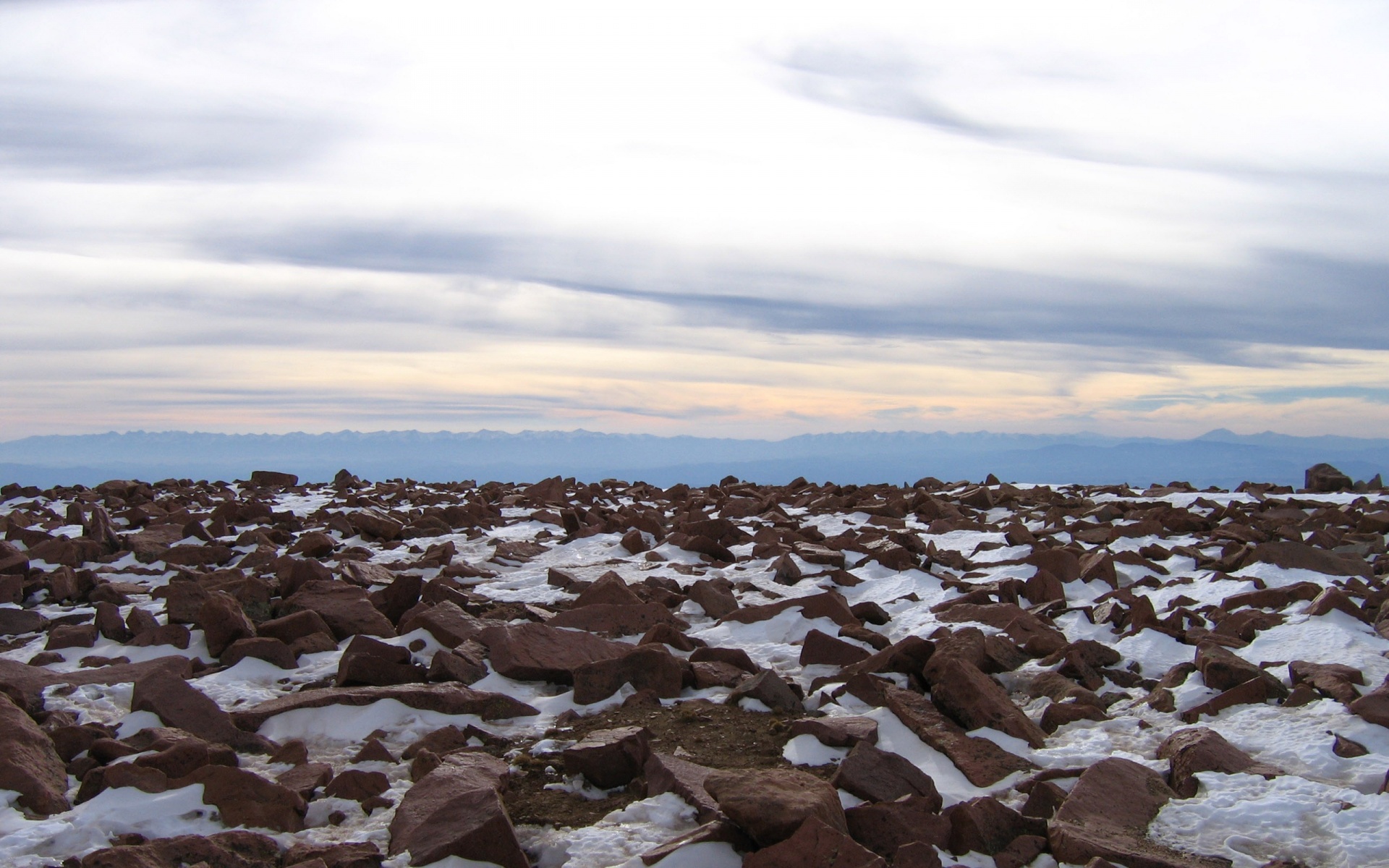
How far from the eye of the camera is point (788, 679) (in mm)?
7648

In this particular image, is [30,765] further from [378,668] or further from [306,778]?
[378,668]

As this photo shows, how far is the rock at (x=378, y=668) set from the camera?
24.1 ft

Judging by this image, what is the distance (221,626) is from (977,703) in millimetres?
6829

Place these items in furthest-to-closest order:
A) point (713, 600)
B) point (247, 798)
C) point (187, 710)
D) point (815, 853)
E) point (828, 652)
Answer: point (713, 600)
point (828, 652)
point (187, 710)
point (247, 798)
point (815, 853)

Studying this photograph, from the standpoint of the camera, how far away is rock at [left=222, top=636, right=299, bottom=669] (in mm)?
8055

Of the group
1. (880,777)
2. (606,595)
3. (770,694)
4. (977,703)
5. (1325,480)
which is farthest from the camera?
(1325,480)

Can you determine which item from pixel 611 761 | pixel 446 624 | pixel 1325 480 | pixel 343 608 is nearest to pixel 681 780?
pixel 611 761

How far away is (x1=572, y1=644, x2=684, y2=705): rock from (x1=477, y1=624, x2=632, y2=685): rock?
0.16 m

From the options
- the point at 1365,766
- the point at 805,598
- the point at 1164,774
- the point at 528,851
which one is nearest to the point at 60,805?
the point at 528,851

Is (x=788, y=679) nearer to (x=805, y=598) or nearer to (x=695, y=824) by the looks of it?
(x=805, y=598)

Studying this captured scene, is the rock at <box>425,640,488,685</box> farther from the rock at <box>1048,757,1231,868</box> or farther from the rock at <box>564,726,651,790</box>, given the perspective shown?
the rock at <box>1048,757,1231,868</box>

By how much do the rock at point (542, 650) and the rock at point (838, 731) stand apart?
1.90m

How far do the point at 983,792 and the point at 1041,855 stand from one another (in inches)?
35.7

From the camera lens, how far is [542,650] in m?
7.94
